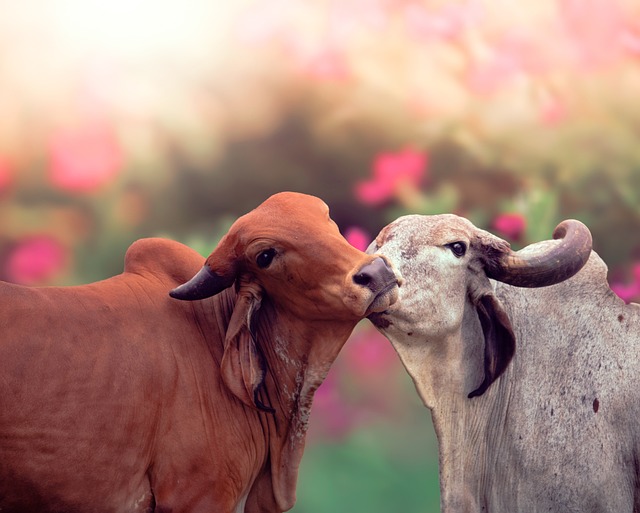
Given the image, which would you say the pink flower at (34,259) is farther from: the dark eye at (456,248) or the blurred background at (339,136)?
the dark eye at (456,248)

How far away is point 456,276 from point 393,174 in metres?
1.75

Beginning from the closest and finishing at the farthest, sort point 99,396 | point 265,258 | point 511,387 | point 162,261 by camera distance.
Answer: point 99,396
point 265,258
point 162,261
point 511,387

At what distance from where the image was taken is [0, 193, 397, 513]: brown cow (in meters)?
2.46

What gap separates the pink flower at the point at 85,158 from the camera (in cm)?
434

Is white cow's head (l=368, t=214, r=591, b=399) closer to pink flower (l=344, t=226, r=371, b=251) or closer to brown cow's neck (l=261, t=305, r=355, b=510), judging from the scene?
brown cow's neck (l=261, t=305, r=355, b=510)

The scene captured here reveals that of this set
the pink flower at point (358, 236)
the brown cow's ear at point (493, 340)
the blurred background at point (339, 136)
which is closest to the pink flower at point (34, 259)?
the blurred background at point (339, 136)

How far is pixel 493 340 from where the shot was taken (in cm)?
304

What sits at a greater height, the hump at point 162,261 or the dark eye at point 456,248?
the dark eye at point 456,248

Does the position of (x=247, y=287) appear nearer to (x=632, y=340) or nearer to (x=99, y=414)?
(x=99, y=414)

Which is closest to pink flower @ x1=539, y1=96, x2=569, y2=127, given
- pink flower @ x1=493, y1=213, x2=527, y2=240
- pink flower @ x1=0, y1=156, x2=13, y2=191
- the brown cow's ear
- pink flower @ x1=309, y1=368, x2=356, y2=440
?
pink flower @ x1=493, y1=213, x2=527, y2=240

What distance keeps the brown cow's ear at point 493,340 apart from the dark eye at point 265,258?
2.29 feet

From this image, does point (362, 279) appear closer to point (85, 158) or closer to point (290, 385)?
point (290, 385)

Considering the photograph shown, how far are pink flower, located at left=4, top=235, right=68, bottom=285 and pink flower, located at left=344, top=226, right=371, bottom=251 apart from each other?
3.89 ft

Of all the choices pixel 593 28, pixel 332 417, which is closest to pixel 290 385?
pixel 332 417
